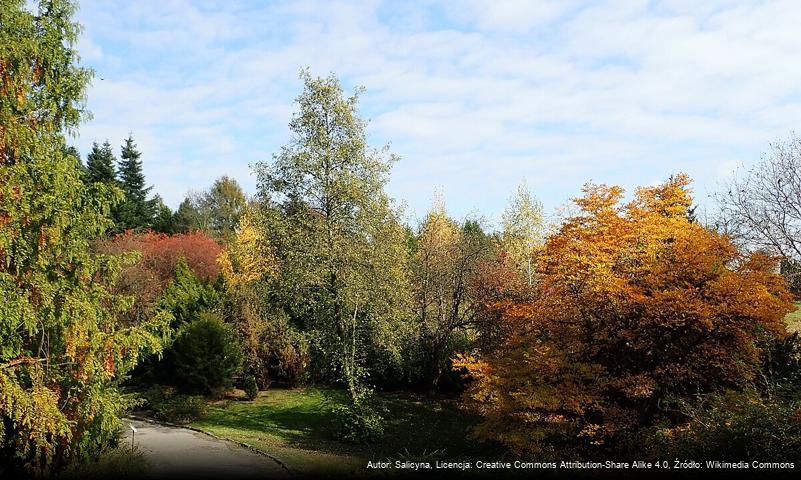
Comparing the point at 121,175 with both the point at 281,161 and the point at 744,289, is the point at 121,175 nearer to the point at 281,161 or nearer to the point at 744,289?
the point at 281,161

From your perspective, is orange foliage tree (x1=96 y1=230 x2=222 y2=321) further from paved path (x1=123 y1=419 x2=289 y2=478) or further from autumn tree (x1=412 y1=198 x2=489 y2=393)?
autumn tree (x1=412 y1=198 x2=489 y2=393)

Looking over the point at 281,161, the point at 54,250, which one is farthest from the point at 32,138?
the point at 281,161

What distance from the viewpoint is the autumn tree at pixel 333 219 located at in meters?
19.4

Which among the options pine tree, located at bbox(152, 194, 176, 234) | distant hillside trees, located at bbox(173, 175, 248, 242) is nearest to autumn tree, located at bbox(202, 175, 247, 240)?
distant hillside trees, located at bbox(173, 175, 248, 242)

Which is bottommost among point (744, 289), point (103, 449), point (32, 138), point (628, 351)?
point (103, 449)

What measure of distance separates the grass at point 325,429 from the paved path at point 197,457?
69cm

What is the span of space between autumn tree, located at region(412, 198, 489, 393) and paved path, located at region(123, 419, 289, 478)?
10.6 m

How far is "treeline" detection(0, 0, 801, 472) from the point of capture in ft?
34.2

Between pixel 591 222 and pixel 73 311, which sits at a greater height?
pixel 591 222

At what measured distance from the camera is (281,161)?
1978cm

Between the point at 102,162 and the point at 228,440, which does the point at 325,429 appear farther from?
the point at 102,162

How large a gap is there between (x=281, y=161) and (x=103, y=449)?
1098 cm

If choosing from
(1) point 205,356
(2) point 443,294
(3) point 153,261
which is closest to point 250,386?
(1) point 205,356

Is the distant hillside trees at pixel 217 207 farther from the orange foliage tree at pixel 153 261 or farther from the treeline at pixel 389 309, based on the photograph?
the treeline at pixel 389 309
